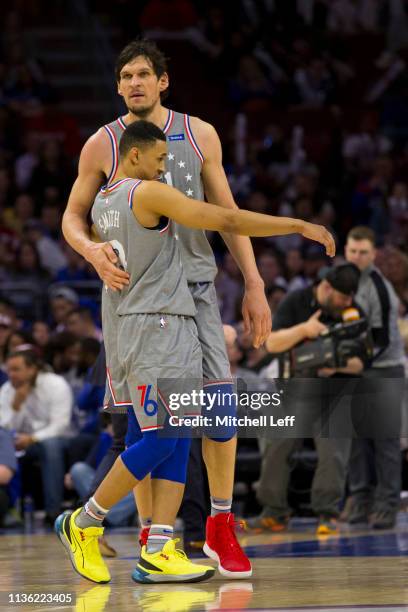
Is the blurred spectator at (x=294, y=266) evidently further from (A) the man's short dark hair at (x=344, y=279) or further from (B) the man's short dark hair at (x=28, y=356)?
(A) the man's short dark hair at (x=344, y=279)

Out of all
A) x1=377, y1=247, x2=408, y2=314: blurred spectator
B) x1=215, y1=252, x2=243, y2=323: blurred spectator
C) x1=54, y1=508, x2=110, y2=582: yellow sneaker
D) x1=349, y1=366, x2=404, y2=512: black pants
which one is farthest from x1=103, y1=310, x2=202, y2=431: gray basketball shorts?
x1=215, y1=252, x2=243, y2=323: blurred spectator

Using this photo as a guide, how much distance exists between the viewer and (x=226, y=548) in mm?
5605

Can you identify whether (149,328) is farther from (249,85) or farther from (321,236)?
(249,85)

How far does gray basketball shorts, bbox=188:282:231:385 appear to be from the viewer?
5613mm

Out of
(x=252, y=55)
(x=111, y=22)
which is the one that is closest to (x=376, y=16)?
(x=252, y=55)

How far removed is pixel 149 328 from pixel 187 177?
0.81 metres

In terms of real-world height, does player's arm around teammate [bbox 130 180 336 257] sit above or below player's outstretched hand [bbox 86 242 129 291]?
above

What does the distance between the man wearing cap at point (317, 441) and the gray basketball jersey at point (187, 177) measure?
266cm

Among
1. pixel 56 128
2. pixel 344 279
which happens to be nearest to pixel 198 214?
pixel 344 279

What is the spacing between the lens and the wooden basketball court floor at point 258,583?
4.70 meters

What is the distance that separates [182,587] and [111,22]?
50.6 feet

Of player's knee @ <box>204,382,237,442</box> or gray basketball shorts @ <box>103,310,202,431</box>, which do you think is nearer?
gray basketball shorts @ <box>103,310,202,431</box>

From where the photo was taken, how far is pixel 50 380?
1049 centimetres

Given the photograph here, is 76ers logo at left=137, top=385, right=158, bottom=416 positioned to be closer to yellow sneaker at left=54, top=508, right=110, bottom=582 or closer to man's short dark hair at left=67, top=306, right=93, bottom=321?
yellow sneaker at left=54, top=508, right=110, bottom=582
